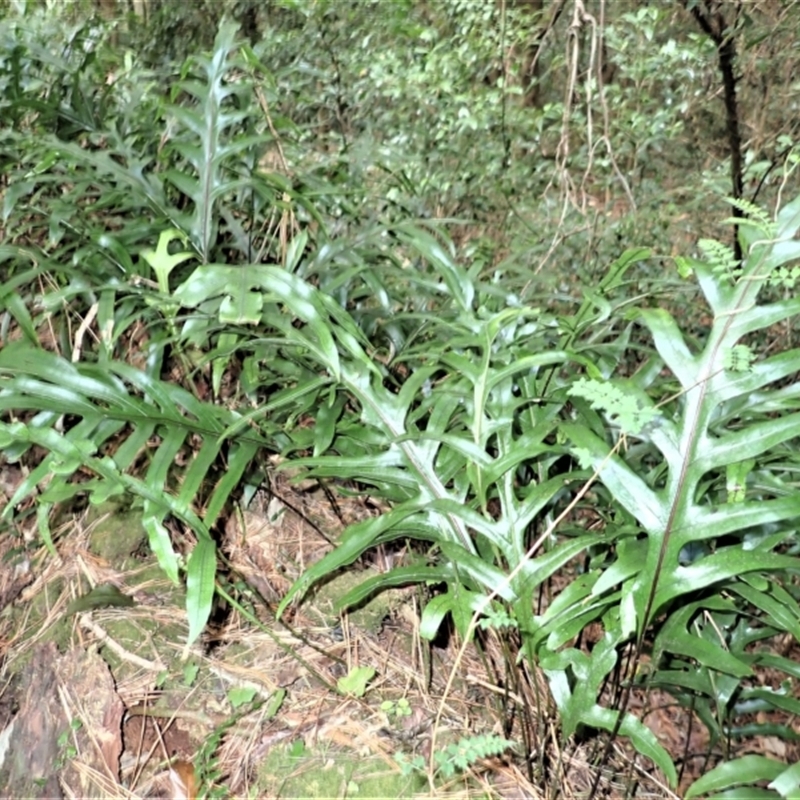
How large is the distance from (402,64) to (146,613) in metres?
3.20

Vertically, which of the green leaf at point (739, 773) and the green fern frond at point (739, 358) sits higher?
the green fern frond at point (739, 358)

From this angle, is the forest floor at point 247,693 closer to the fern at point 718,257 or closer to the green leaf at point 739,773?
the green leaf at point 739,773

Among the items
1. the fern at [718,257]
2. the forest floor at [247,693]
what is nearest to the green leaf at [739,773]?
the forest floor at [247,693]

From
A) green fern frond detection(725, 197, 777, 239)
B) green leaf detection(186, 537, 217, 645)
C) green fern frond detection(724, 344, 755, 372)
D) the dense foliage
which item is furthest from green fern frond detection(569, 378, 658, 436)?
green leaf detection(186, 537, 217, 645)

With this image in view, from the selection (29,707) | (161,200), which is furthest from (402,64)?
(29,707)

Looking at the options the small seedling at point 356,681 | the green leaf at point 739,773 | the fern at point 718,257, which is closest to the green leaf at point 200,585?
the small seedling at point 356,681

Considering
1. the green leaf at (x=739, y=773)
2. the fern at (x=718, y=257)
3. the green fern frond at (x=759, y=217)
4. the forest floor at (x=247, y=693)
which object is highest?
the green fern frond at (x=759, y=217)

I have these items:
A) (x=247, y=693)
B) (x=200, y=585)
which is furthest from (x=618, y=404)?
(x=247, y=693)

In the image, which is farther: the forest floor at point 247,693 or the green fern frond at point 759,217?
the forest floor at point 247,693

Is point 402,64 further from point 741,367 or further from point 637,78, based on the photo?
point 741,367

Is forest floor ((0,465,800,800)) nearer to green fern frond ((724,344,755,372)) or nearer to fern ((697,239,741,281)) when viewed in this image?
green fern frond ((724,344,755,372))

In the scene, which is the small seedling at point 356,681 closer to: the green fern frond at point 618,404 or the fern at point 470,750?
the fern at point 470,750

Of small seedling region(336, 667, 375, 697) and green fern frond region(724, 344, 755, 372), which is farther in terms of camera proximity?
small seedling region(336, 667, 375, 697)

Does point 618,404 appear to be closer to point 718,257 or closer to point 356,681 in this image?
point 718,257
